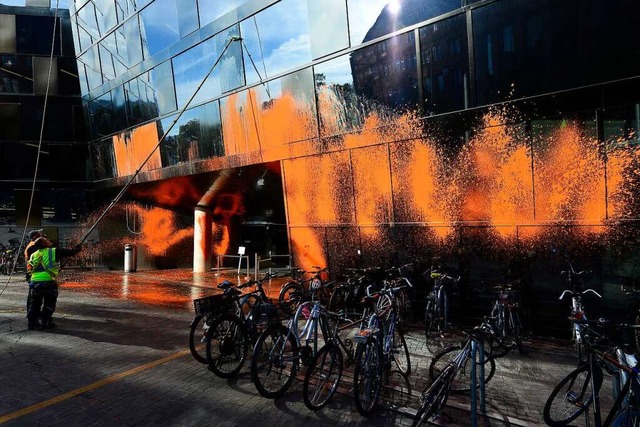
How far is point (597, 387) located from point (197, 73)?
1324 cm

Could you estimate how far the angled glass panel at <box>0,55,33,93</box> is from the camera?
71.1 ft

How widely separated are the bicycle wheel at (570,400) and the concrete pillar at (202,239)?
1376 centimetres

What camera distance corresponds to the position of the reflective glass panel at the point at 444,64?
25.4 ft

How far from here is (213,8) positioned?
493 inches

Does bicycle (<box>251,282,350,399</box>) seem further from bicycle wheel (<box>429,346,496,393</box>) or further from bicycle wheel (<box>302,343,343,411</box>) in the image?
bicycle wheel (<box>429,346,496,393</box>)

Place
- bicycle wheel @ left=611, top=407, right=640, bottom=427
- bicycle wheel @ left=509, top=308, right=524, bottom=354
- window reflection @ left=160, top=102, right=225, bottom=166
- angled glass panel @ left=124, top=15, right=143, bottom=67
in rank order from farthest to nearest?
angled glass panel @ left=124, top=15, right=143, bottom=67, window reflection @ left=160, top=102, right=225, bottom=166, bicycle wheel @ left=509, top=308, right=524, bottom=354, bicycle wheel @ left=611, top=407, right=640, bottom=427

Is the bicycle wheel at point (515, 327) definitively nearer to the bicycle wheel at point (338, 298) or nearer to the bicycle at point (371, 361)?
the bicycle at point (371, 361)

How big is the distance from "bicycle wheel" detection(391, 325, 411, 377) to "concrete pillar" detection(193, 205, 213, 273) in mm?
11911

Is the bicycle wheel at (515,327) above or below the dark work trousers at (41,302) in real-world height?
below

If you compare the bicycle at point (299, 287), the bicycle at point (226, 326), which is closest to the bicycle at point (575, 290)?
the bicycle at point (299, 287)

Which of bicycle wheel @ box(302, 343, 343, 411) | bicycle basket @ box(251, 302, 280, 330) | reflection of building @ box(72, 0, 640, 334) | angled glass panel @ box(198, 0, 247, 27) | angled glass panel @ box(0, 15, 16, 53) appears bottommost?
bicycle wheel @ box(302, 343, 343, 411)

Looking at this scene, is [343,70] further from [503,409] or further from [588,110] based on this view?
[503,409]

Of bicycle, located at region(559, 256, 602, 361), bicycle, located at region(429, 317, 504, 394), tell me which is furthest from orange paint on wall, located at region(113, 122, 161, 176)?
bicycle, located at region(559, 256, 602, 361)

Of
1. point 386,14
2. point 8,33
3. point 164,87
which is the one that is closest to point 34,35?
point 8,33
